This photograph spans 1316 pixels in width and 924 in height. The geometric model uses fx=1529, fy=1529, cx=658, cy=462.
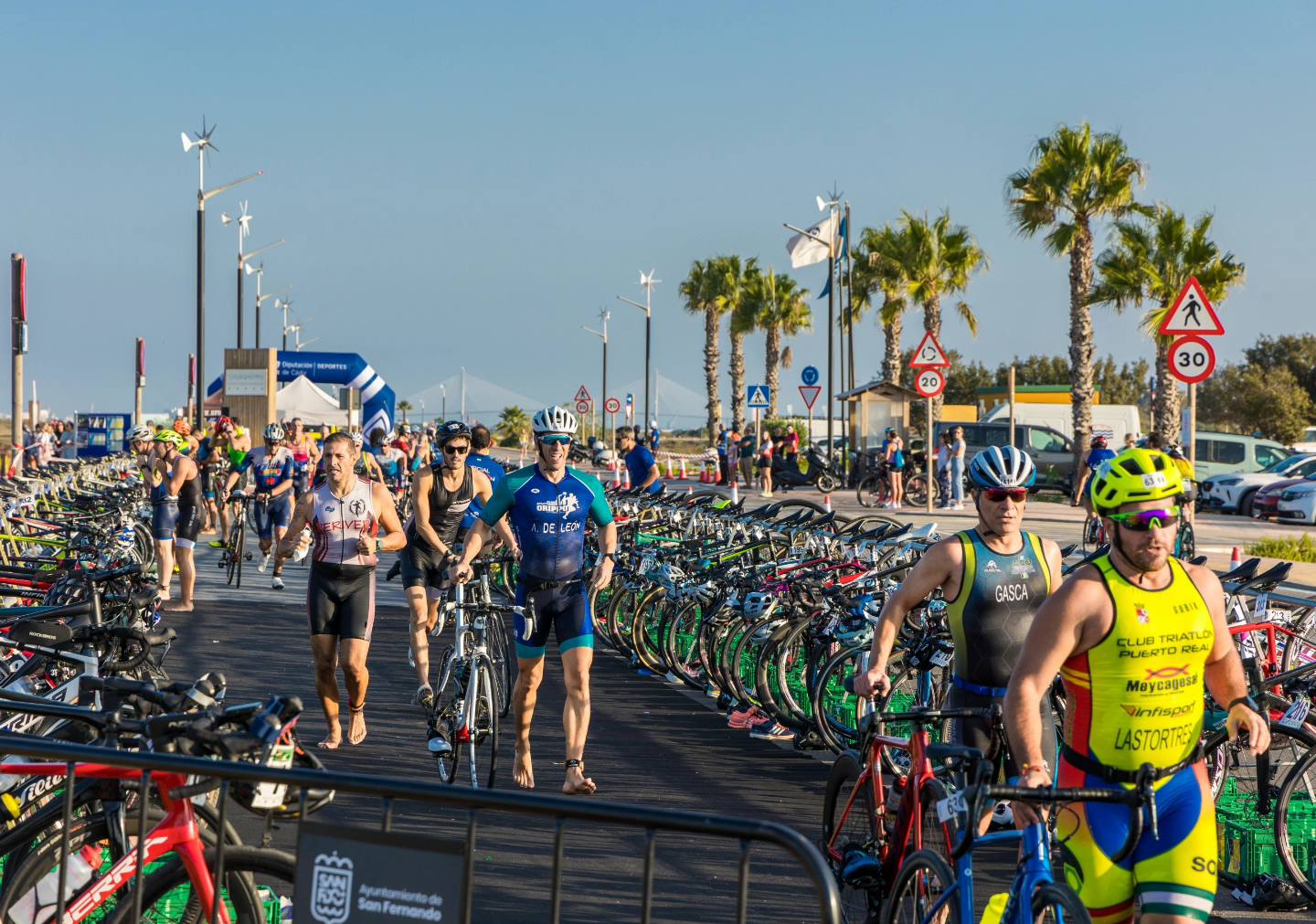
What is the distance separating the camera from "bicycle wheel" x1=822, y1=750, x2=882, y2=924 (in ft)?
17.4

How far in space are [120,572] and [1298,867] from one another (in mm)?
6068

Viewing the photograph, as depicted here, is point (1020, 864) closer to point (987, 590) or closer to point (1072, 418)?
point (987, 590)

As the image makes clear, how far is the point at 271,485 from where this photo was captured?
19.0 metres

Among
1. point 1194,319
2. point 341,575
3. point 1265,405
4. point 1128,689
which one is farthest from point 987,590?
point 1265,405

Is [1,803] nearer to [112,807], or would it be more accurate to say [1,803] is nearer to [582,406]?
[112,807]

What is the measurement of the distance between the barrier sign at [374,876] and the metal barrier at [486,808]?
0.16 ft

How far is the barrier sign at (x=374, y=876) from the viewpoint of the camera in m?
3.24

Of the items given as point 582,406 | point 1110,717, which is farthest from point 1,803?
point 582,406

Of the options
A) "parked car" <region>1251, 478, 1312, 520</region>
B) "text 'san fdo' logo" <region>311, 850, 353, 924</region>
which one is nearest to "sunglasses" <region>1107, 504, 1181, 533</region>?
"text 'san fdo' logo" <region>311, 850, 353, 924</region>

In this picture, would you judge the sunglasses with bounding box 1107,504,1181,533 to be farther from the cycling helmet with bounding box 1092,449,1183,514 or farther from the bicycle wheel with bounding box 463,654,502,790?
the bicycle wheel with bounding box 463,654,502,790

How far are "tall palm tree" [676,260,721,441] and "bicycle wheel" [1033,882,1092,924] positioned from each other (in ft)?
203

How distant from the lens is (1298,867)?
243 inches

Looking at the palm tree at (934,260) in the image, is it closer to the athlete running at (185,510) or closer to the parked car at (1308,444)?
the parked car at (1308,444)

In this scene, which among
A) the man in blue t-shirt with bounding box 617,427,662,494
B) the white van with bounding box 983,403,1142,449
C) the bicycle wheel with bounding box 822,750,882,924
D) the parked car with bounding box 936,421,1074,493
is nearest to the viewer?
the bicycle wheel with bounding box 822,750,882,924
